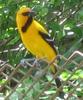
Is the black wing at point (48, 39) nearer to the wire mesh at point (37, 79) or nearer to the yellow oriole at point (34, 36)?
the yellow oriole at point (34, 36)

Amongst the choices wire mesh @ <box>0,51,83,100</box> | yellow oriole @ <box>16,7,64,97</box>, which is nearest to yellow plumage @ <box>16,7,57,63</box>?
yellow oriole @ <box>16,7,64,97</box>

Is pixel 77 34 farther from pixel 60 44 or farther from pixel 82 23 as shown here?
pixel 60 44

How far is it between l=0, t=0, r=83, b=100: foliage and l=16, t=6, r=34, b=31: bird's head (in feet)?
0.17

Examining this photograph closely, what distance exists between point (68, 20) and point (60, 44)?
0.97 ft

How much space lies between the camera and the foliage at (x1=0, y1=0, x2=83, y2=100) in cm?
299

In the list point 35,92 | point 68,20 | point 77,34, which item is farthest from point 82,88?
point 68,20

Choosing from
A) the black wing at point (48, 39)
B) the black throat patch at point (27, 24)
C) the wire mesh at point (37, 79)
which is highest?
the wire mesh at point (37, 79)

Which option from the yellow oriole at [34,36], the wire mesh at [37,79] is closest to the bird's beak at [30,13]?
the yellow oriole at [34,36]

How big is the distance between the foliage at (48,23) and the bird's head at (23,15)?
0.17 feet

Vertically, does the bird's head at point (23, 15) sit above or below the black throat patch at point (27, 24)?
above

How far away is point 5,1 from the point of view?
3.14 meters

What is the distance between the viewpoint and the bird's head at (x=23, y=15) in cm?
303

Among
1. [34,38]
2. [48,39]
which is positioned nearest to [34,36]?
[34,38]

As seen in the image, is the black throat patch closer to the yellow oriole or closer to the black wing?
the yellow oriole
